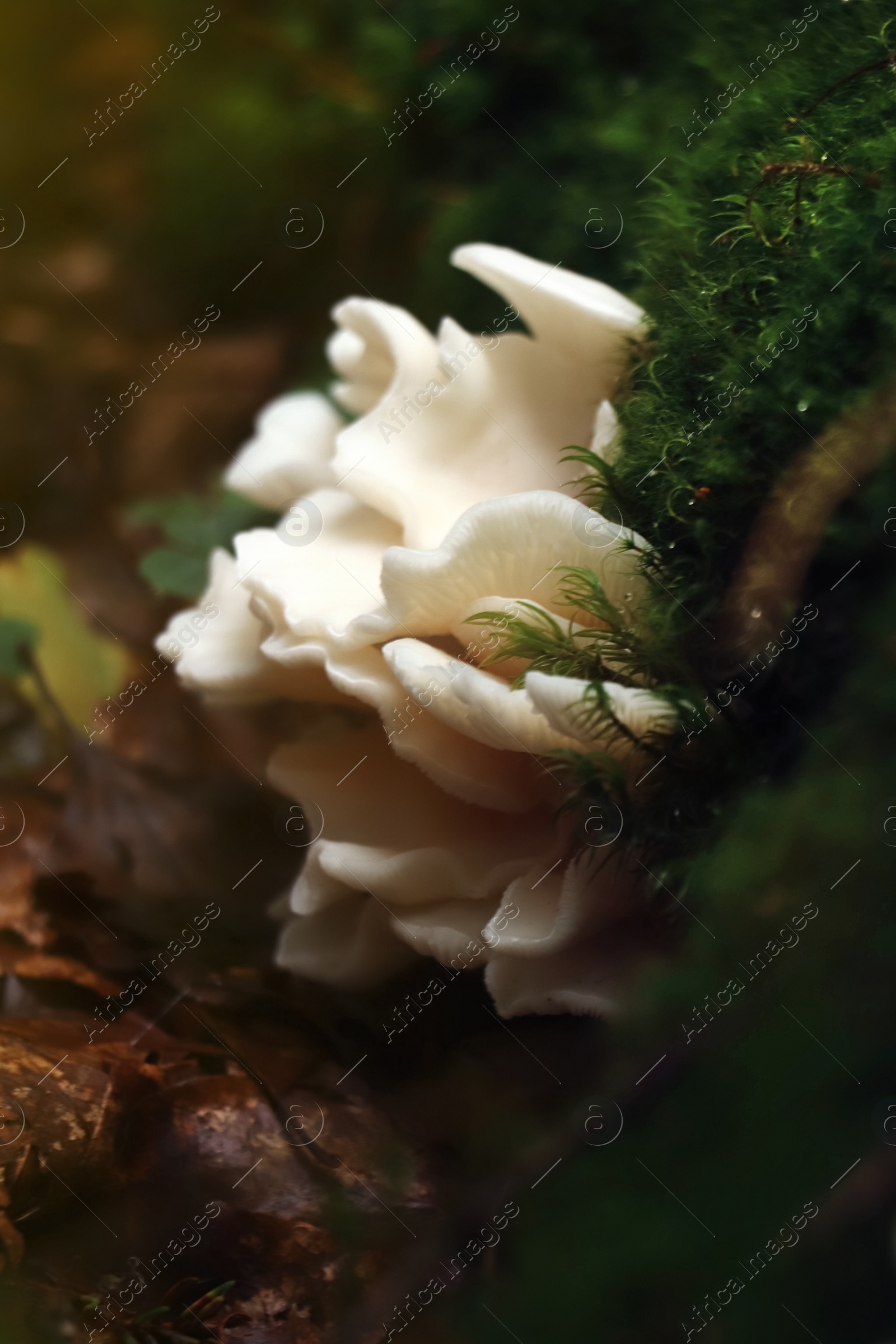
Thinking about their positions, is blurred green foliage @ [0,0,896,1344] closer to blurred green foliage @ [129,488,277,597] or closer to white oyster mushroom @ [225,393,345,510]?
blurred green foliage @ [129,488,277,597]

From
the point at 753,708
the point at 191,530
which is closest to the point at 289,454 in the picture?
the point at 191,530

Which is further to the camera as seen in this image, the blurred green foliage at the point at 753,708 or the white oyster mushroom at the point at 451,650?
the white oyster mushroom at the point at 451,650

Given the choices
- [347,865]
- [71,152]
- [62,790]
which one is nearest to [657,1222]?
[347,865]

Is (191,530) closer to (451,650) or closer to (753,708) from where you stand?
(451,650)

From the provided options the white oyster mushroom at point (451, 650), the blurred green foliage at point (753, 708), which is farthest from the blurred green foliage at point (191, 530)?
the white oyster mushroom at point (451, 650)

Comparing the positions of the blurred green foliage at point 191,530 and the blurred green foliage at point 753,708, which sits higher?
the blurred green foliage at point 191,530

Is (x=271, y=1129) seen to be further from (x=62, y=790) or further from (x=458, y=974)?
(x=62, y=790)

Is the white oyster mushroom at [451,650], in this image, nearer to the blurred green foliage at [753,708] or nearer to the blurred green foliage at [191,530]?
the blurred green foliage at [753,708]

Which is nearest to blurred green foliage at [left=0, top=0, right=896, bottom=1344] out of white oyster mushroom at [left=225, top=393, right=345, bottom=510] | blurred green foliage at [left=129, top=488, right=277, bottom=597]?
blurred green foliage at [left=129, top=488, right=277, bottom=597]
